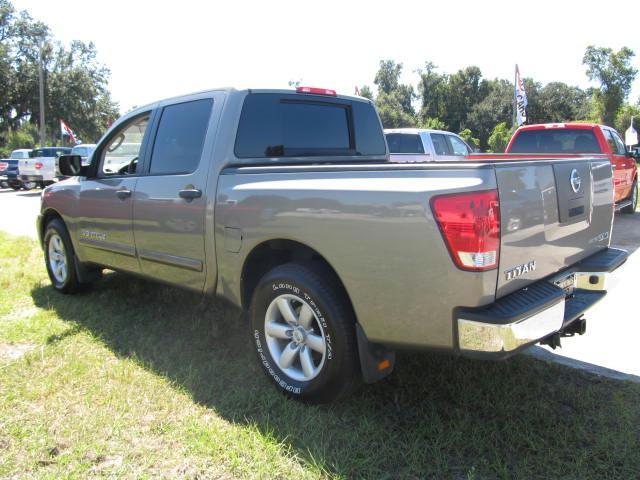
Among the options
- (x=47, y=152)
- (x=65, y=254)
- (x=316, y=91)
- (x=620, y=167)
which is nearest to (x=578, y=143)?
(x=620, y=167)

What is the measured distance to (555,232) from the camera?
2.73 metres

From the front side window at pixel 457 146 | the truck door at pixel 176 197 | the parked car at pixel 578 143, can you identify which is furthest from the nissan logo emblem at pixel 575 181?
the front side window at pixel 457 146

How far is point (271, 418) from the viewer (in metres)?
2.92

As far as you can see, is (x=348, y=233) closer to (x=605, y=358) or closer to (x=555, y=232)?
(x=555, y=232)

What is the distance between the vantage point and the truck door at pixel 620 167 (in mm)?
9742

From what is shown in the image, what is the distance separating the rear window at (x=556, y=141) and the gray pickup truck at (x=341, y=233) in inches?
253

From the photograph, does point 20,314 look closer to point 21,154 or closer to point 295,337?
point 295,337

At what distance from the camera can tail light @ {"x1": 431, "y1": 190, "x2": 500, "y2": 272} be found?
7.34ft

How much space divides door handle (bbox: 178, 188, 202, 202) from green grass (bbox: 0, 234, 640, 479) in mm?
1146

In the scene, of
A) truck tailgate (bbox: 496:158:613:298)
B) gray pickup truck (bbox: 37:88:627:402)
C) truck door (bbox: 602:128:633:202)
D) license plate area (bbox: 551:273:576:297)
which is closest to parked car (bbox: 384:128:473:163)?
truck door (bbox: 602:128:633:202)

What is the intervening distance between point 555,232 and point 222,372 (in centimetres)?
222

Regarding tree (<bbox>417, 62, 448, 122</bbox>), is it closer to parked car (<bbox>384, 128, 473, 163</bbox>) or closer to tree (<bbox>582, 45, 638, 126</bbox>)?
tree (<bbox>582, 45, 638, 126</bbox>)

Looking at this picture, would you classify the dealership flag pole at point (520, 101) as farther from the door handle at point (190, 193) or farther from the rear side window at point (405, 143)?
A: the door handle at point (190, 193)

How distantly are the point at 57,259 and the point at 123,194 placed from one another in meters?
1.83
